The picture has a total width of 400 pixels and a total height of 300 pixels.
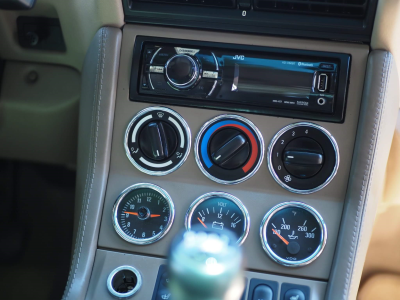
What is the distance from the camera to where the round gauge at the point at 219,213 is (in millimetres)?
1291

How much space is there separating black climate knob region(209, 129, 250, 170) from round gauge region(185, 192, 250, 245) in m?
0.09

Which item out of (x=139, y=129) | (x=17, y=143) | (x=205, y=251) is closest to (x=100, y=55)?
(x=139, y=129)

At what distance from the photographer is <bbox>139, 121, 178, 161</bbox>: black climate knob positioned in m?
1.32

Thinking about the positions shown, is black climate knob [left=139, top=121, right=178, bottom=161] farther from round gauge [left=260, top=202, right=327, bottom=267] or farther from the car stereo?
round gauge [left=260, top=202, right=327, bottom=267]

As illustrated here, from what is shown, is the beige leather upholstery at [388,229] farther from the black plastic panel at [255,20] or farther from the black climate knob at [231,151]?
the black climate knob at [231,151]

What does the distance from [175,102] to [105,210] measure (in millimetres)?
371

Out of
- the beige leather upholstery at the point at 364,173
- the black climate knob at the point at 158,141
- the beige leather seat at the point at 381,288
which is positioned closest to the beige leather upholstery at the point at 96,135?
the black climate knob at the point at 158,141

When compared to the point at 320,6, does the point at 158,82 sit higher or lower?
lower

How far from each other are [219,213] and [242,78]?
39 centimetres

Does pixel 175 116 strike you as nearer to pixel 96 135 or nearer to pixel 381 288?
pixel 96 135

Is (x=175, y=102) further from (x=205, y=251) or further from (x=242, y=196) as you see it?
(x=205, y=251)

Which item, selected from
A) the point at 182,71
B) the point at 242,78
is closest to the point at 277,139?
the point at 242,78

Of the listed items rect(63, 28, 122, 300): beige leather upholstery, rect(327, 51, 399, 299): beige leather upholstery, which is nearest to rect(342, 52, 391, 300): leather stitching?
rect(327, 51, 399, 299): beige leather upholstery

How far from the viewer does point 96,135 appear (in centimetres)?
135
